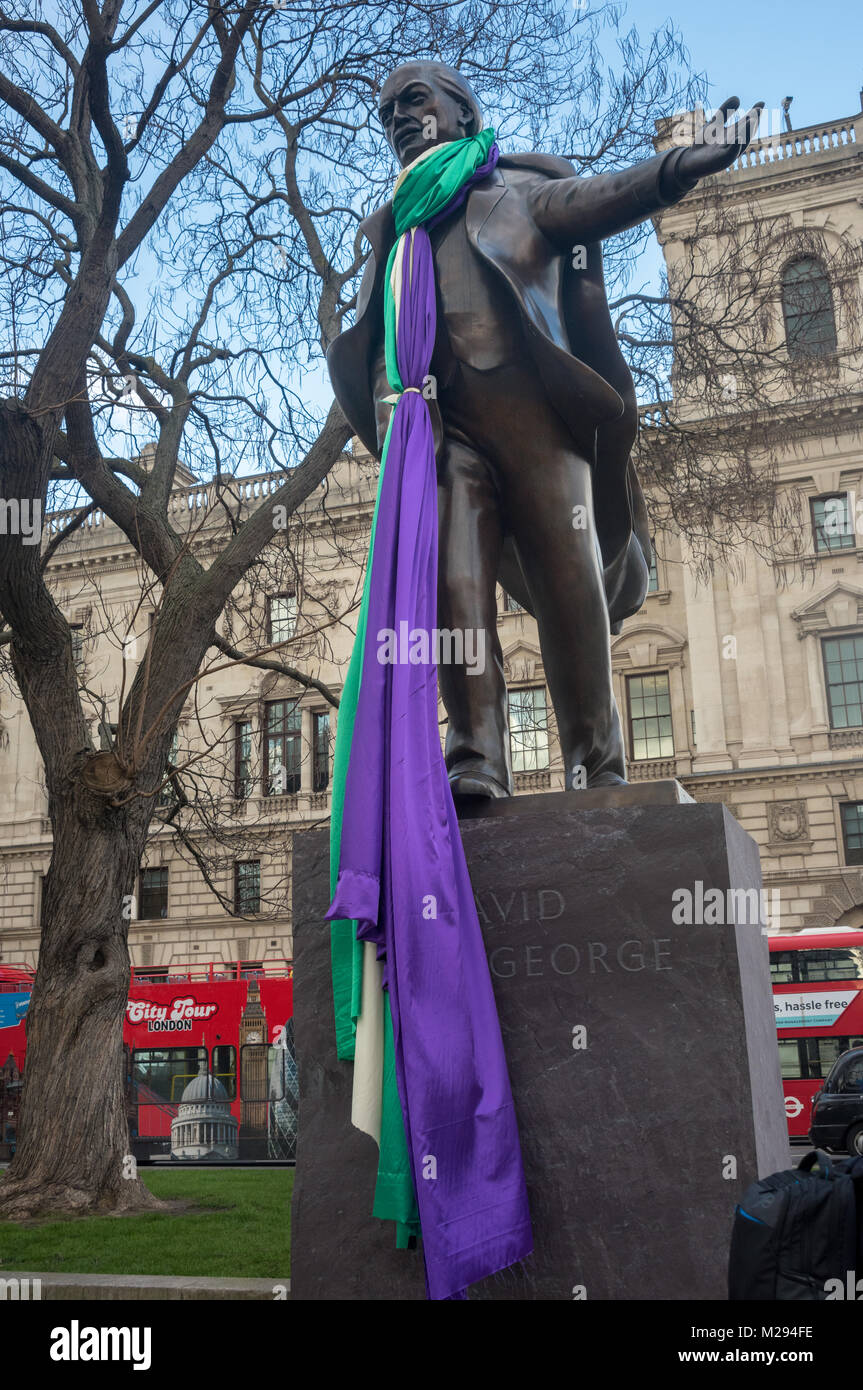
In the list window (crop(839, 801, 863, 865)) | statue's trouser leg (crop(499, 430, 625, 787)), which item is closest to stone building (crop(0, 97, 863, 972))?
window (crop(839, 801, 863, 865))

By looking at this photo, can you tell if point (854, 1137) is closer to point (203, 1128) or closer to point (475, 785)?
point (203, 1128)

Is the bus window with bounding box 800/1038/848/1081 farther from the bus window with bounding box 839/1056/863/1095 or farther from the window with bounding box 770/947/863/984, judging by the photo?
the bus window with bounding box 839/1056/863/1095

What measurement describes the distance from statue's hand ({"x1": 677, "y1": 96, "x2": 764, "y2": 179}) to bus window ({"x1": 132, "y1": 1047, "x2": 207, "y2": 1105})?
69.9 ft

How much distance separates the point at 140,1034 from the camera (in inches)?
916

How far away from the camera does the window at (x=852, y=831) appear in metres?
28.8

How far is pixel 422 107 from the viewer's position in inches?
165

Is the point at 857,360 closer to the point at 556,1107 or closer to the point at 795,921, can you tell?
the point at 795,921

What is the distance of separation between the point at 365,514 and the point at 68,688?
1768 centimetres

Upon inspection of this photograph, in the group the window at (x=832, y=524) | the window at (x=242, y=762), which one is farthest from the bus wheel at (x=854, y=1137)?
the window at (x=832, y=524)

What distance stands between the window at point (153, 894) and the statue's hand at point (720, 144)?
35.9m

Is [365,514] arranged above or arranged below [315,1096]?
above

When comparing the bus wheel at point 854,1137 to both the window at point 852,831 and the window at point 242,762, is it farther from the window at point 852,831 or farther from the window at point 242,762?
the window at point 852,831

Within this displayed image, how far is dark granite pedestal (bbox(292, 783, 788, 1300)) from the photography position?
309 cm

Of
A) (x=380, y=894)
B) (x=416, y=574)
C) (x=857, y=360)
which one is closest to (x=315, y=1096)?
(x=380, y=894)
